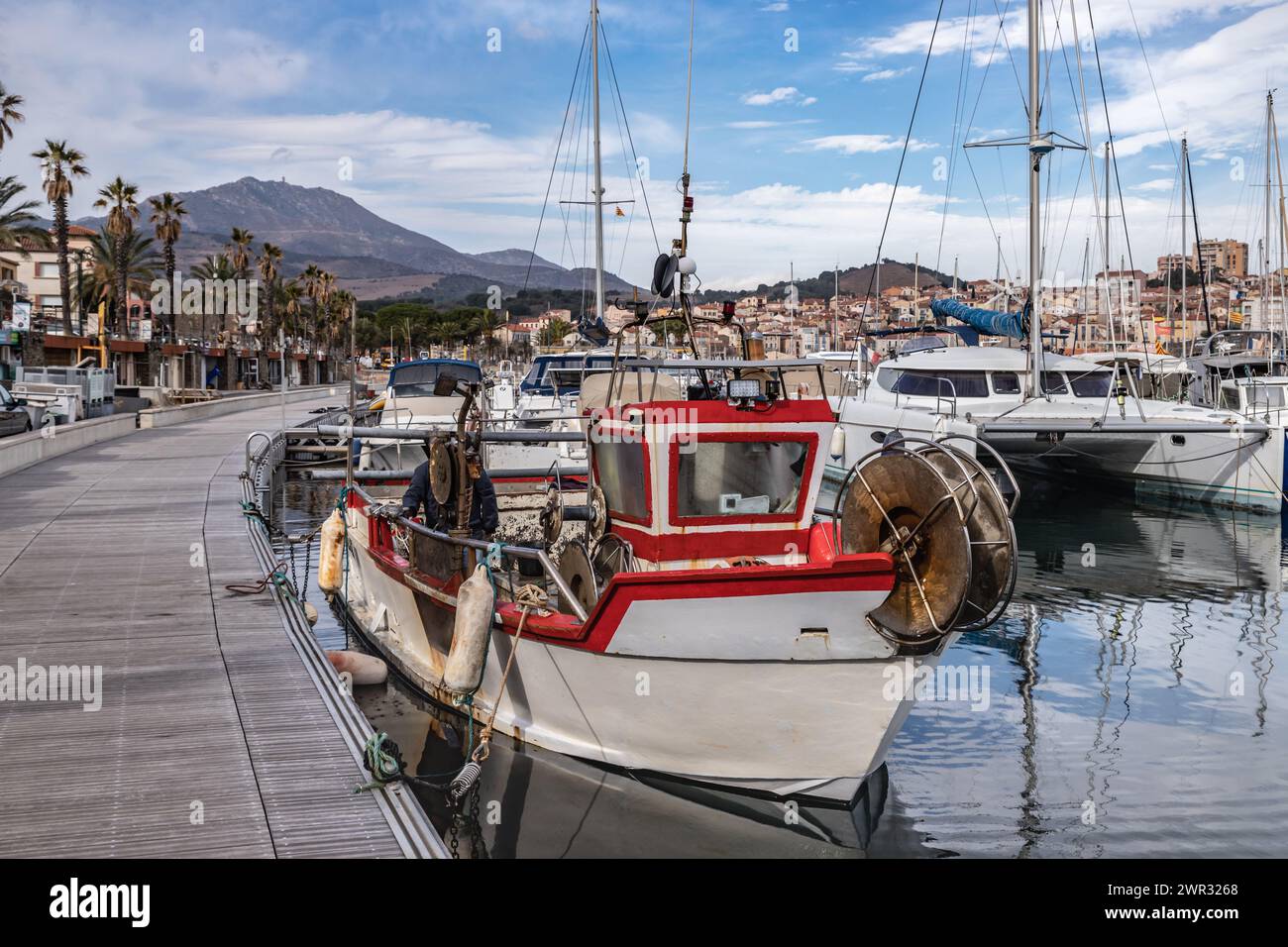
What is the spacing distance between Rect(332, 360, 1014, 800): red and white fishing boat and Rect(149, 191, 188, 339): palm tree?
2197 inches

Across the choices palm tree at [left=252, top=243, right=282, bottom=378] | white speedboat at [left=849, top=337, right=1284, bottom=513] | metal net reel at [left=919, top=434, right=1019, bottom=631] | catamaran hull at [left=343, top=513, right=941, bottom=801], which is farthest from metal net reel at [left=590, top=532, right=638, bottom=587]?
palm tree at [left=252, top=243, right=282, bottom=378]

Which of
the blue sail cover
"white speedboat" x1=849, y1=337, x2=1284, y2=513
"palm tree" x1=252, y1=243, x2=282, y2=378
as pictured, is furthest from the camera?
"palm tree" x1=252, y1=243, x2=282, y2=378

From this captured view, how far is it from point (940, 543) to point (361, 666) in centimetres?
642

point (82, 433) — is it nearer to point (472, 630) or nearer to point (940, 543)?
point (472, 630)

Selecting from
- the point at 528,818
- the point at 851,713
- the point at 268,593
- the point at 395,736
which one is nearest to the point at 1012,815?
the point at 851,713

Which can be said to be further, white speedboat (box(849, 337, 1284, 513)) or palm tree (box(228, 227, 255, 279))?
palm tree (box(228, 227, 255, 279))

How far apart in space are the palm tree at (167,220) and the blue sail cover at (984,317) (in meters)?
43.3

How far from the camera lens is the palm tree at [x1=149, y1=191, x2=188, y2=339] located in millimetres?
58312

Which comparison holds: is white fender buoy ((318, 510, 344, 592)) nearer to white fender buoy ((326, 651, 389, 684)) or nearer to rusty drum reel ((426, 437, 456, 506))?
white fender buoy ((326, 651, 389, 684))

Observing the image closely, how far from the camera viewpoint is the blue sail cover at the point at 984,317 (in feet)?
90.8

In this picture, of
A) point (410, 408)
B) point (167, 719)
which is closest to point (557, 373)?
point (410, 408)

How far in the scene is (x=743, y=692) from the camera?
7371 mm

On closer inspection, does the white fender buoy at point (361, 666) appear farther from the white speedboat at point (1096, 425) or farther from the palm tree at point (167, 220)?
the palm tree at point (167, 220)

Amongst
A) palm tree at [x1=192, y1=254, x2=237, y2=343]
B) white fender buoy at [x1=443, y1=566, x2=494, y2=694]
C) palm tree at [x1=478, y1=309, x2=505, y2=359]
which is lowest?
white fender buoy at [x1=443, y1=566, x2=494, y2=694]
